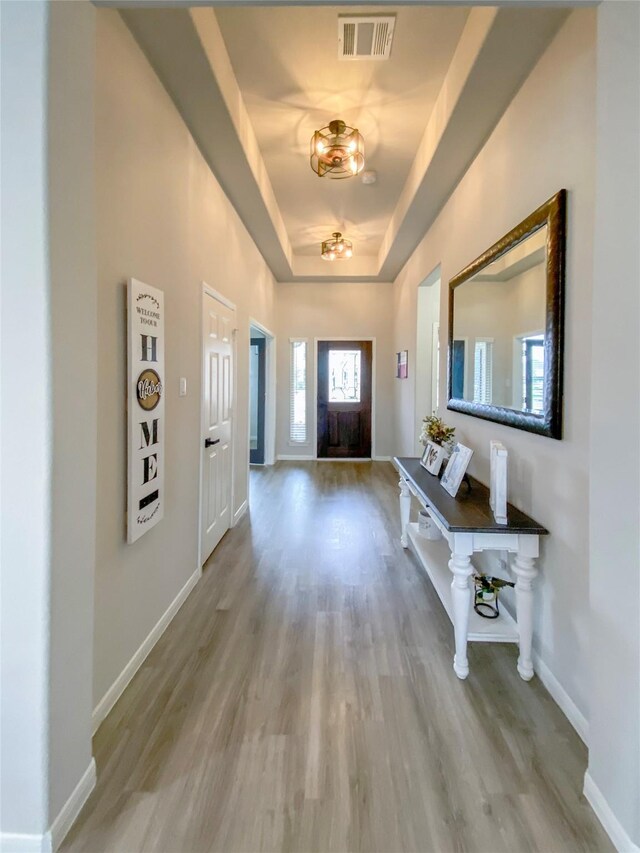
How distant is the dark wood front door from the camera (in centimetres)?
690

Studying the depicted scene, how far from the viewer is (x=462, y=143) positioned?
2643 mm

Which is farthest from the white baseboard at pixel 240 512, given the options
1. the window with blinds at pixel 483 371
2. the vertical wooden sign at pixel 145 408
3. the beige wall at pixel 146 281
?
the window with blinds at pixel 483 371

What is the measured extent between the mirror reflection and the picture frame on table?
0.40 metres

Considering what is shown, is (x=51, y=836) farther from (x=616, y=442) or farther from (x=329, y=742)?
(x=616, y=442)

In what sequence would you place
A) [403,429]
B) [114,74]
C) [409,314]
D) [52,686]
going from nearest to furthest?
[52,686]
[114,74]
[409,314]
[403,429]

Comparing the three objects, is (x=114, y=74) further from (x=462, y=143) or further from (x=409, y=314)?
(x=409, y=314)

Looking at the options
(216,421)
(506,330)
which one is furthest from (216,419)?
(506,330)

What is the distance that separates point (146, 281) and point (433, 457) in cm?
208

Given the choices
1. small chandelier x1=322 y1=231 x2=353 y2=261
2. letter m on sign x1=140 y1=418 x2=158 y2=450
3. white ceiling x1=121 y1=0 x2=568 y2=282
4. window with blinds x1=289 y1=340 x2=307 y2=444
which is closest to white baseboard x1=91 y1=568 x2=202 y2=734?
letter m on sign x1=140 y1=418 x2=158 y2=450

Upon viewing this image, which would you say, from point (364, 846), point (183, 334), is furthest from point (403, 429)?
point (364, 846)

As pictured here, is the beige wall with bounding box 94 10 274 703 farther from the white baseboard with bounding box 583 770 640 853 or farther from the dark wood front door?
the dark wood front door

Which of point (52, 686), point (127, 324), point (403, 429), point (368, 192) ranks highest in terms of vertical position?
point (368, 192)

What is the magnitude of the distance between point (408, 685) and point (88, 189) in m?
2.22

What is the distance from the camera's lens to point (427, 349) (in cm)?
503
